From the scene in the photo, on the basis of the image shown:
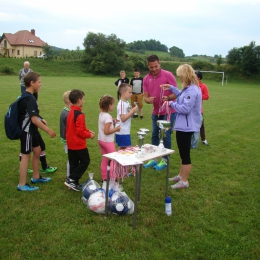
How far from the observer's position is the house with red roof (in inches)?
2447

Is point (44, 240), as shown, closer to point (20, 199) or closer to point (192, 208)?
point (20, 199)

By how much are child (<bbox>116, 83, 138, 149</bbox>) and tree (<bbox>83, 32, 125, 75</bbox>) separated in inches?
1779

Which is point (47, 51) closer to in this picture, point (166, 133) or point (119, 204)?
point (166, 133)

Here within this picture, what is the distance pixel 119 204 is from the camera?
3.49m

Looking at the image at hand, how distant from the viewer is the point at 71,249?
286 centimetres

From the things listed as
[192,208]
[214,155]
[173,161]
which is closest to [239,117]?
[214,155]

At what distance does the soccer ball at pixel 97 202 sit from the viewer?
3.51m

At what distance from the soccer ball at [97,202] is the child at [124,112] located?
50.7 inches

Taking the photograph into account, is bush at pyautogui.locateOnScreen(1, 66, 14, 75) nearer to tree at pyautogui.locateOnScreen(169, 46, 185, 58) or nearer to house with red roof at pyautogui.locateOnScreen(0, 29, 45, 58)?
house with red roof at pyautogui.locateOnScreen(0, 29, 45, 58)

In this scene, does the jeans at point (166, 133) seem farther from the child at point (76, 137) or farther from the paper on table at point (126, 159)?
the paper on table at point (126, 159)

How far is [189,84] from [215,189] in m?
1.74

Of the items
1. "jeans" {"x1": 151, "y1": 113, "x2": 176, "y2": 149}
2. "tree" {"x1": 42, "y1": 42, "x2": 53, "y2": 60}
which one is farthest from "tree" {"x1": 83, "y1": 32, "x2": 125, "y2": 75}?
"jeans" {"x1": 151, "y1": 113, "x2": 176, "y2": 149}

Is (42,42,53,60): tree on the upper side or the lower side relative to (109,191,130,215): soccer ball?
upper

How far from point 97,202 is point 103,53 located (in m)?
51.5
